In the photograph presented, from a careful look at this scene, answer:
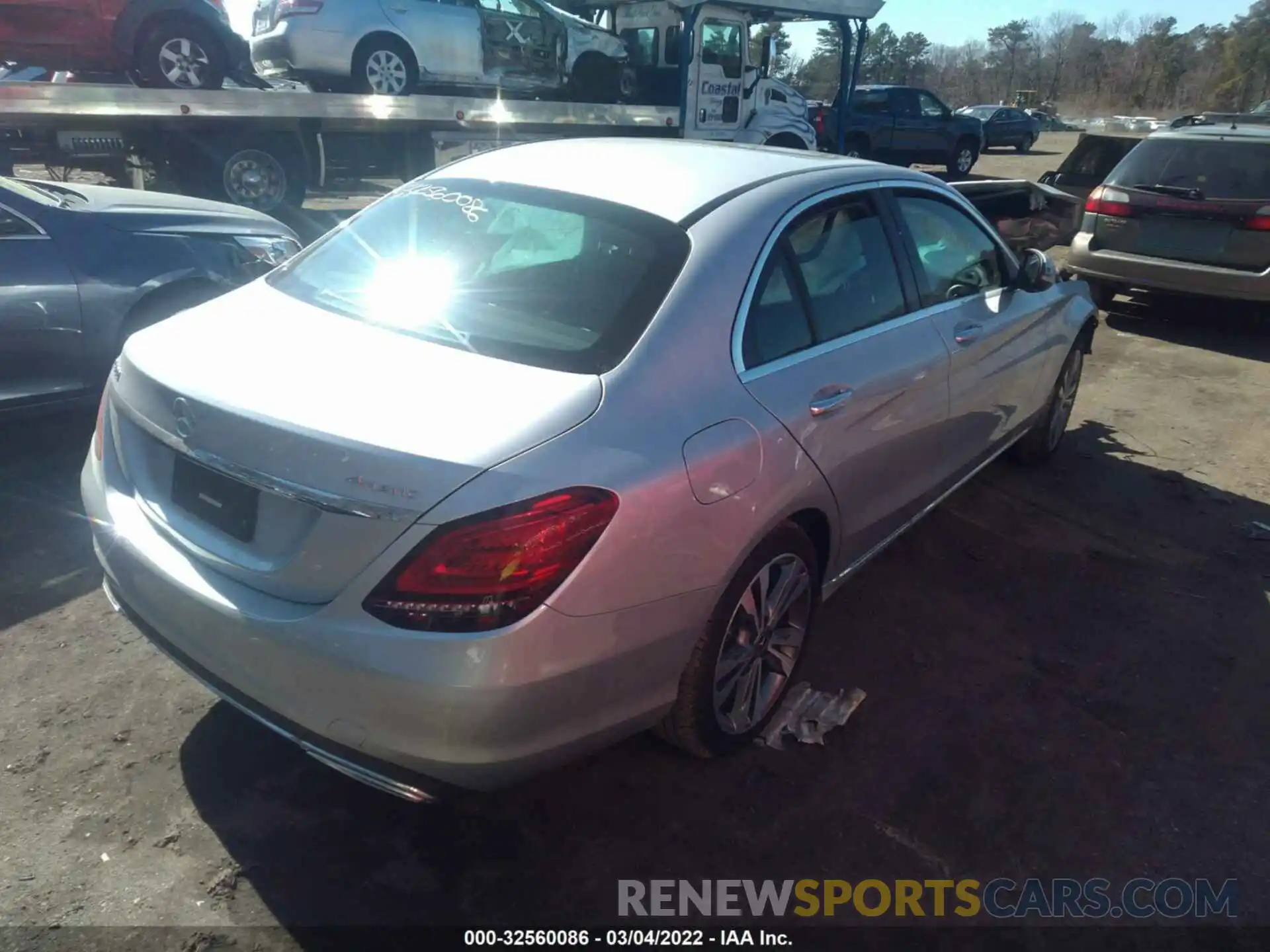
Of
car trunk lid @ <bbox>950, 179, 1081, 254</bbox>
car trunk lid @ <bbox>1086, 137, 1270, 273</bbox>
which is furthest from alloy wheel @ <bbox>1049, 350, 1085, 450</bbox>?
car trunk lid @ <bbox>1086, 137, 1270, 273</bbox>

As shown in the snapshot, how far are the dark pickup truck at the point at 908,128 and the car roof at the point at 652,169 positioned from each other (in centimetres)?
2103

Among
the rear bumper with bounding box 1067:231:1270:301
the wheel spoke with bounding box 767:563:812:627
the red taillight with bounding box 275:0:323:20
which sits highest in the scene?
the red taillight with bounding box 275:0:323:20

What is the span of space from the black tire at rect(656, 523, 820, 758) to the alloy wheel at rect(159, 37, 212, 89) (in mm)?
8520

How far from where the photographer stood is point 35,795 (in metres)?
2.69

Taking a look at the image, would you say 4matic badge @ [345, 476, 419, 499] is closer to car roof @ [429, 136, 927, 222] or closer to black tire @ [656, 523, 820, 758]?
black tire @ [656, 523, 820, 758]

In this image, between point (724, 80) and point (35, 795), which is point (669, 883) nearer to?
point (35, 795)

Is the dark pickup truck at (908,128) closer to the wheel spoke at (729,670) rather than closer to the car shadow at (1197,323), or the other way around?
the car shadow at (1197,323)

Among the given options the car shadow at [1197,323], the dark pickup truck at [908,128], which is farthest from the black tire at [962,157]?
the car shadow at [1197,323]

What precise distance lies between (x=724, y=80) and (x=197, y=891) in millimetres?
12842

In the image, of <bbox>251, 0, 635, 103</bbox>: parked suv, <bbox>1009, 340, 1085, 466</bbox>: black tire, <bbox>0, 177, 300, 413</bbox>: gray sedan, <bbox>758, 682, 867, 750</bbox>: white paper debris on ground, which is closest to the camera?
<bbox>758, 682, 867, 750</bbox>: white paper debris on ground

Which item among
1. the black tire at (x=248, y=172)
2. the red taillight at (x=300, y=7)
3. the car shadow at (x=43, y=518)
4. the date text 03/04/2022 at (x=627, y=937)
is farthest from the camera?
the red taillight at (x=300, y=7)

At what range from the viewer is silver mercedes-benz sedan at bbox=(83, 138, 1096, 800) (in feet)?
6.91

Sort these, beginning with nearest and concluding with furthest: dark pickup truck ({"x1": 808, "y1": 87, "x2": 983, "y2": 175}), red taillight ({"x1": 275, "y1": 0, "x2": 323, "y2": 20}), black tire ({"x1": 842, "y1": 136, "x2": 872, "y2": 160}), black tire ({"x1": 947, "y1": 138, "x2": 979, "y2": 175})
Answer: red taillight ({"x1": 275, "y1": 0, "x2": 323, "y2": 20}), black tire ({"x1": 842, "y1": 136, "x2": 872, "y2": 160}), dark pickup truck ({"x1": 808, "y1": 87, "x2": 983, "y2": 175}), black tire ({"x1": 947, "y1": 138, "x2": 979, "y2": 175})

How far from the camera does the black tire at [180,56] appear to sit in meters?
8.69
